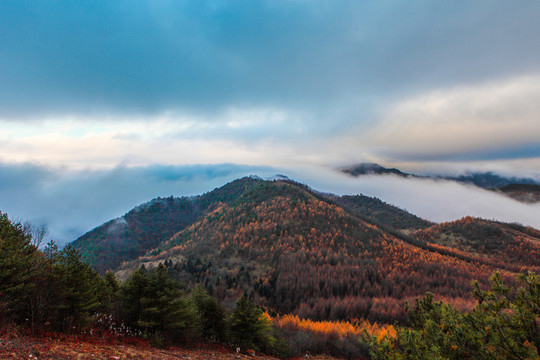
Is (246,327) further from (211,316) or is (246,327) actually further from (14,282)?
(14,282)

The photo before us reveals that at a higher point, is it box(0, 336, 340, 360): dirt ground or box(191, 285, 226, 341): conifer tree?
box(0, 336, 340, 360): dirt ground

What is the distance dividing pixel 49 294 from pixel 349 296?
5070 inches

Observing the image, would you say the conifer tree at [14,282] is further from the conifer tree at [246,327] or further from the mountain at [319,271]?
the mountain at [319,271]

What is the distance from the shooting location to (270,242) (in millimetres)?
181000

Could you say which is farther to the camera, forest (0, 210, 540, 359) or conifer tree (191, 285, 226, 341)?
conifer tree (191, 285, 226, 341)

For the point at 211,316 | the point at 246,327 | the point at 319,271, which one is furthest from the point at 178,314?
the point at 319,271

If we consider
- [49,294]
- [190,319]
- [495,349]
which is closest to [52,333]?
[49,294]

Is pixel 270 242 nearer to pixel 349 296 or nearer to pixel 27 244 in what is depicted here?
pixel 349 296

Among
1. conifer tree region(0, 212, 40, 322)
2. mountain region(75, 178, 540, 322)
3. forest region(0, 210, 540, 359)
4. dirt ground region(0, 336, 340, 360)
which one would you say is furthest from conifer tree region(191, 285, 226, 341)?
mountain region(75, 178, 540, 322)

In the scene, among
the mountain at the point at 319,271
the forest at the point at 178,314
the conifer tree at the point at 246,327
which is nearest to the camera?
the forest at the point at 178,314

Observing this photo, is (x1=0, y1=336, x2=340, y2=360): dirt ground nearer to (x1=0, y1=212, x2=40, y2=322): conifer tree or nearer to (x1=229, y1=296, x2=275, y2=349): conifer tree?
(x1=0, y1=212, x2=40, y2=322): conifer tree

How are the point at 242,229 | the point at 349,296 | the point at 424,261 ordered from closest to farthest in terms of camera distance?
the point at 349,296 < the point at 424,261 < the point at 242,229

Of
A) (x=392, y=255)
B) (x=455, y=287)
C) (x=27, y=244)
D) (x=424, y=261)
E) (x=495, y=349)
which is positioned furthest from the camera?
(x=392, y=255)

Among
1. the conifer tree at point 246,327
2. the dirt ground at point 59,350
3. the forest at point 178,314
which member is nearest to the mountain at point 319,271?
the conifer tree at point 246,327
